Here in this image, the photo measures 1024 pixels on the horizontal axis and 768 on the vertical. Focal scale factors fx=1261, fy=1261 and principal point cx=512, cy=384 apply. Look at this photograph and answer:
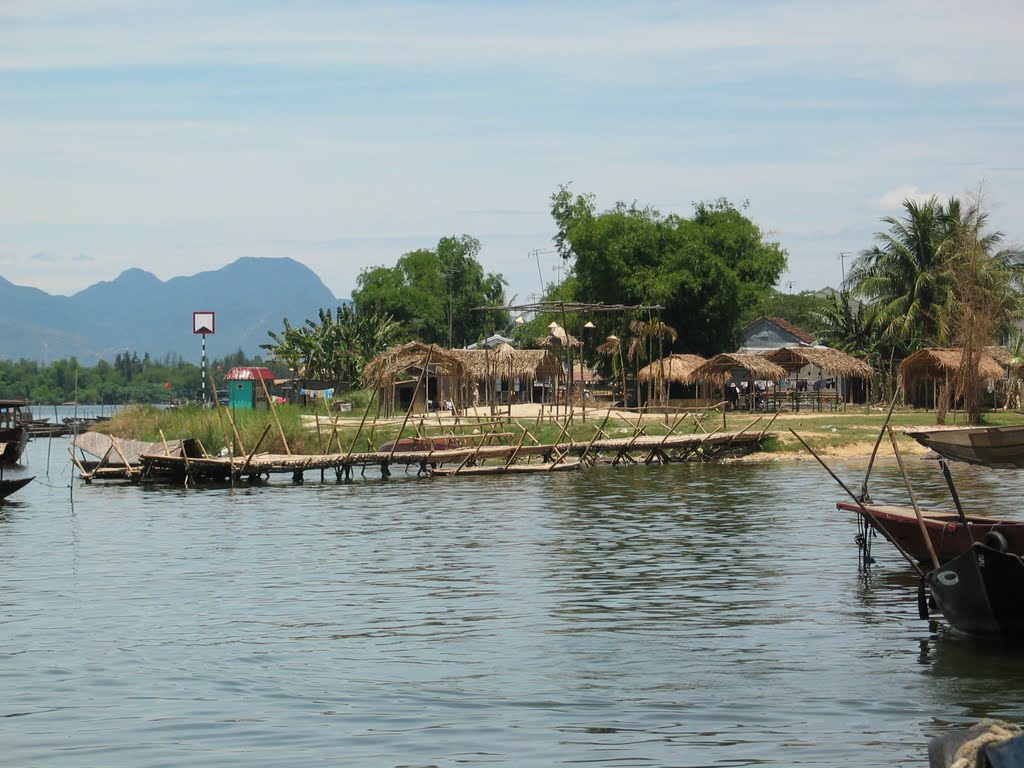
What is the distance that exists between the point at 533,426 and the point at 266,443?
24.2 ft

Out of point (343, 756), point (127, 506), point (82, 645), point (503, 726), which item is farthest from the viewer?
point (127, 506)

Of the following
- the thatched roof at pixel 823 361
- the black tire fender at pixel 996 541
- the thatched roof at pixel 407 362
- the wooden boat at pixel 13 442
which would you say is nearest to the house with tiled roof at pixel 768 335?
the thatched roof at pixel 823 361

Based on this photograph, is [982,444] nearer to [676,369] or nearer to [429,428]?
[429,428]

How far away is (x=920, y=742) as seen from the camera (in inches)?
340

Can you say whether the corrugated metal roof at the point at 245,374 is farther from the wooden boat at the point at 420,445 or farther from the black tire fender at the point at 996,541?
the black tire fender at the point at 996,541

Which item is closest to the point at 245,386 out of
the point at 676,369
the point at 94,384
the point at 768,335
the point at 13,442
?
the point at 676,369

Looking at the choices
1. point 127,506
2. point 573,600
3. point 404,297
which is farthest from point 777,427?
point 404,297

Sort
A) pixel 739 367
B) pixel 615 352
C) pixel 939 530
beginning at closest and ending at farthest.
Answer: pixel 939 530 < pixel 739 367 < pixel 615 352

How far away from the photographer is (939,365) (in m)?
39.2

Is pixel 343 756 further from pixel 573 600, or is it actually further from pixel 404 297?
pixel 404 297

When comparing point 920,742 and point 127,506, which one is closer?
point 920,742

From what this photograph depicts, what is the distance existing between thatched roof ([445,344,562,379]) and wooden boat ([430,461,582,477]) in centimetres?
1060

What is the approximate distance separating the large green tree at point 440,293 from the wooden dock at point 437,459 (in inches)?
1550

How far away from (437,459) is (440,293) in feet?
151
